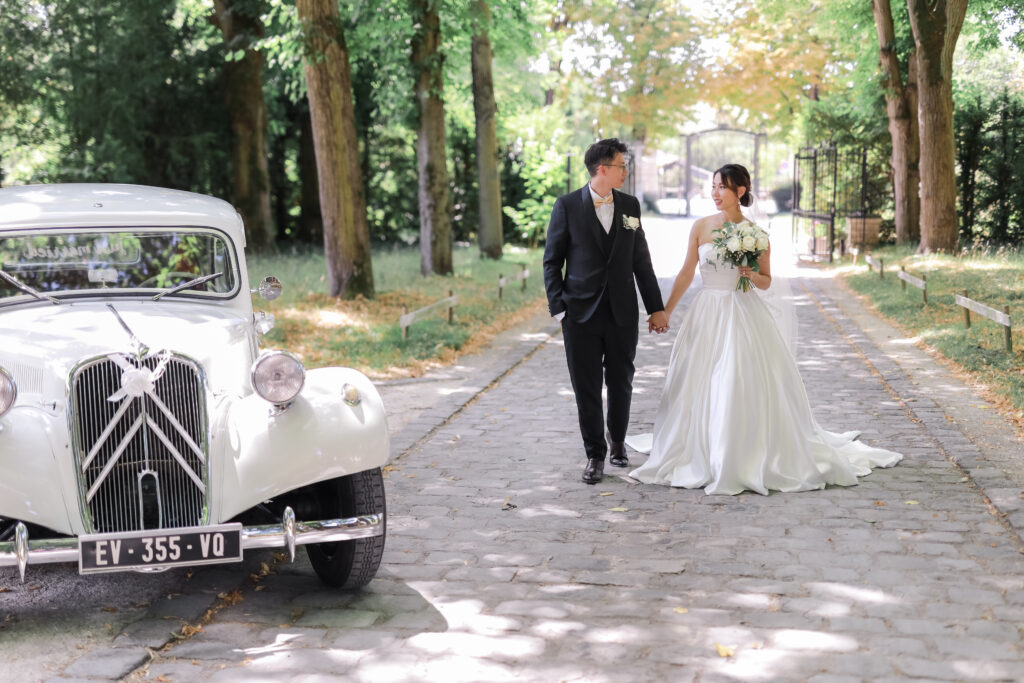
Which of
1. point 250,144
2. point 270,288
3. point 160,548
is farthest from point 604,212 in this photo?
point 250,144

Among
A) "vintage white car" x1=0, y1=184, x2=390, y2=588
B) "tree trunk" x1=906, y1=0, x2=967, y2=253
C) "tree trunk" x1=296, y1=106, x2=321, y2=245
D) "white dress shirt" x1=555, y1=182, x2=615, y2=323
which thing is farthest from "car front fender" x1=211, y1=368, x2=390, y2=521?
"tree trunk" x1=296, y1=106, x2=321, y2=245

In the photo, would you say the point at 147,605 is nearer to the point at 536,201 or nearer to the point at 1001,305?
the point at 1001,305

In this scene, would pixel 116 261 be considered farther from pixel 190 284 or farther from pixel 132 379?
pixel 132 379

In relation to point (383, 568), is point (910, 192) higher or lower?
higher

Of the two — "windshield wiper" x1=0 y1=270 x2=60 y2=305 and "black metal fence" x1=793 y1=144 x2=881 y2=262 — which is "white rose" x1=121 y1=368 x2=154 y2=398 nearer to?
"windshield wiper" x1=0 y1=270 x2=60 y2=305

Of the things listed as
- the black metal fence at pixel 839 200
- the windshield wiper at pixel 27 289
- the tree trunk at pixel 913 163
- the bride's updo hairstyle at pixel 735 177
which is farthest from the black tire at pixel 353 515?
the black metal fence at pixel 839 200

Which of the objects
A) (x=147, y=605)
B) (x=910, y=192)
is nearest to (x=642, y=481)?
(x=147, y=605)

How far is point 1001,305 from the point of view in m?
13.9

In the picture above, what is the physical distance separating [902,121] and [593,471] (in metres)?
19.2

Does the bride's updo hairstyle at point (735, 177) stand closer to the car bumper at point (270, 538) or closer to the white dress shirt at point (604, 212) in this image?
the white dress shirt at point (604, 212)

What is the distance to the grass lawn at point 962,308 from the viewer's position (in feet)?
34.2

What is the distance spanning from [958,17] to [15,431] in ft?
64.7

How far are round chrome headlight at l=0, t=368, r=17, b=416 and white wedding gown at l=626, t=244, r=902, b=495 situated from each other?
391 centimetres

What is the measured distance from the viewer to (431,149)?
20469 mm
